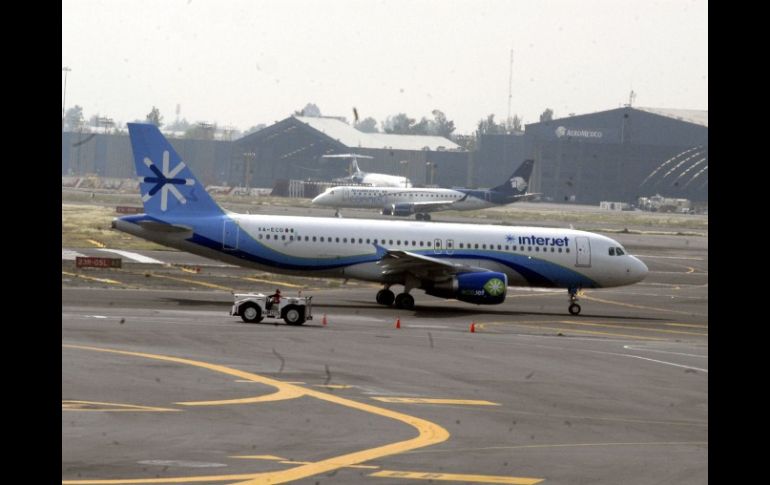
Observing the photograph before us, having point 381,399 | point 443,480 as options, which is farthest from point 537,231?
point 443,480

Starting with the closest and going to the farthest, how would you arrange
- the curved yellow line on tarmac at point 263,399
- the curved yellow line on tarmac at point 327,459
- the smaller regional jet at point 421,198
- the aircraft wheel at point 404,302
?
the curved yellow line on tarmac at point 327,459
the curved yellow line on tarmac at point 263,399
the aircraft wheel at point 404,302
the smaller regional jet at point 421,198

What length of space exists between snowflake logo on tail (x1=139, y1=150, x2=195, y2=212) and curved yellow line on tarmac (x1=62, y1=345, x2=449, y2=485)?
1814 cm

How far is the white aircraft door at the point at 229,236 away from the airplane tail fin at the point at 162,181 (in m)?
1.07

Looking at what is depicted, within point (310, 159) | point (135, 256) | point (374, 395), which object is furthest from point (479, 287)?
point (310, 159)

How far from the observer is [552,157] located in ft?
A: 591

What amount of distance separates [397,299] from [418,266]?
1.87 meters

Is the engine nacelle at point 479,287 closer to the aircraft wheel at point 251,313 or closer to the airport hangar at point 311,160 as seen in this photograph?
the aircraft wheel at point 251,313

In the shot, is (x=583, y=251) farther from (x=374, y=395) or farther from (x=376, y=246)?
(x=374, y=395)

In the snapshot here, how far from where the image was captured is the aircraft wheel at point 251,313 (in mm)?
38094

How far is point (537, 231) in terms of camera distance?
159ft

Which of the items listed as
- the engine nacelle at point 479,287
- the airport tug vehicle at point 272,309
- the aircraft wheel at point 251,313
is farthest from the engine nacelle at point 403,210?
the aircraft wheel at point 251,313

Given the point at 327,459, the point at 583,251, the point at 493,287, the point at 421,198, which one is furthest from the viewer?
the point at 421,198
